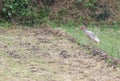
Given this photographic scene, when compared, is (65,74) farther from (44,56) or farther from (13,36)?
(13,36)

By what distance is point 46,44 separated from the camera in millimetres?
9102

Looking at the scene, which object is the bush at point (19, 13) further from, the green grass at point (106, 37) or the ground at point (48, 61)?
the ground at point (48, 61)

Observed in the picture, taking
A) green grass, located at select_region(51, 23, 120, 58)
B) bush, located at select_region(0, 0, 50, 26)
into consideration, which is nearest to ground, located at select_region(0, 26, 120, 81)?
green grass, located at select_region(51, 23, 120, 58)

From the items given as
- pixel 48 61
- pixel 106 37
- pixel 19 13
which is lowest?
pixel 19 13

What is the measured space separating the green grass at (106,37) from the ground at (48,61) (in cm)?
26

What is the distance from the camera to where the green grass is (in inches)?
319

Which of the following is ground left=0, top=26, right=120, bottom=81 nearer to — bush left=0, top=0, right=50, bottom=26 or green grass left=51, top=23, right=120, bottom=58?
green grass left=51, top=23, right=120, bottom=58

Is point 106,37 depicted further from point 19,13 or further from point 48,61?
point 19,13

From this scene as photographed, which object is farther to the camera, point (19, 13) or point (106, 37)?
point (19, 13)

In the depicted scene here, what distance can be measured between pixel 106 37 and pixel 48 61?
117 inches

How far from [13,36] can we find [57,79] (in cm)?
418

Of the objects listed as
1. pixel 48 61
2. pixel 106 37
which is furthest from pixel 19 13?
pixel 48 61

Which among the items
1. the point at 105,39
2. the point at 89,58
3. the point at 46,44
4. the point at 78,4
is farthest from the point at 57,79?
the point at 78,4

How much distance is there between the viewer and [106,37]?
9.99 meters
